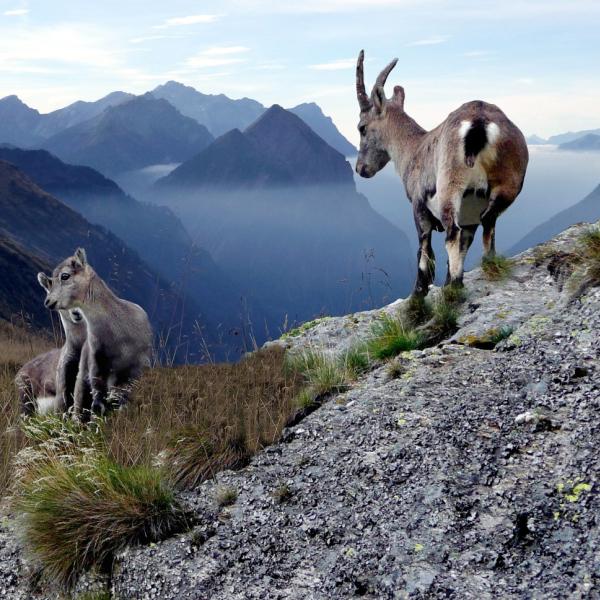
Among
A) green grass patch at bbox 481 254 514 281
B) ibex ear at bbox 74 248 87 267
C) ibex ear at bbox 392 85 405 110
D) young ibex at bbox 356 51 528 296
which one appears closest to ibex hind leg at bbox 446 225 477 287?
young ibex at bbox 356 51 528 296

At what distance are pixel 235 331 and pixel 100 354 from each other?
12.1ft

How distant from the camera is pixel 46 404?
9.22 meters

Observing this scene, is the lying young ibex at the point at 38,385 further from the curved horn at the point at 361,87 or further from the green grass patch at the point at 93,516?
the curved horn at the point at 361,87

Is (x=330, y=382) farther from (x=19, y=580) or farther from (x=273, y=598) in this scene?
(x=19, y=580)

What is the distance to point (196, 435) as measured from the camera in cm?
736

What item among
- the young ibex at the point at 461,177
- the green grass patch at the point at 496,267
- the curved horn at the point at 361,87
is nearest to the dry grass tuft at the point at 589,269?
the young ibex at the point at 461,177

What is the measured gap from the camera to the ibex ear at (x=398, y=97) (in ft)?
41.9

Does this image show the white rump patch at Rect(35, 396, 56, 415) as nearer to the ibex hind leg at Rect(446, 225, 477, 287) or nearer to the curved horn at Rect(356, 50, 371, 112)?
the ibex hind leg at Rect(446, 225, 477, 287)

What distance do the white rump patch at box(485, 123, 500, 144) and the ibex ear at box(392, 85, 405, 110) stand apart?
361 centimetres

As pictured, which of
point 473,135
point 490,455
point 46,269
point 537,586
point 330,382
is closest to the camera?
point 537,586

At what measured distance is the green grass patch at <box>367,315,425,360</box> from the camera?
29.3 feet

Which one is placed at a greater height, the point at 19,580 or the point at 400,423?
the point at 400,423

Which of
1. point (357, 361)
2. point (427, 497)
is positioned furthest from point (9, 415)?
point (427, 497)

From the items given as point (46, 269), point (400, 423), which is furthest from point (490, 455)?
point (46, 269)
